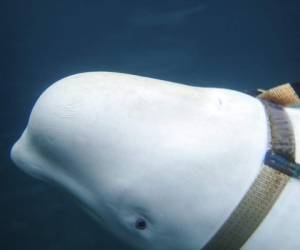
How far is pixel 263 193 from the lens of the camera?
2.29m

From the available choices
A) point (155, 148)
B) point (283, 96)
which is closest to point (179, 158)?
point (155, 148)

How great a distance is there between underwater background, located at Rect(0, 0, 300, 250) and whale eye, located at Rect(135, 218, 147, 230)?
26.3 ft

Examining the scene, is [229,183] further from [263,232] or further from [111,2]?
[111,2]

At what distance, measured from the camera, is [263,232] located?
2342 millimetres

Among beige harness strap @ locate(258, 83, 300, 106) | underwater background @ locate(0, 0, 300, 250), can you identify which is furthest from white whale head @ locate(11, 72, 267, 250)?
underwater background @ locate(0, 0, 300, 250)

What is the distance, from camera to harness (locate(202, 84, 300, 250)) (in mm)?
2287

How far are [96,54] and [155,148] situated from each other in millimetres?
8941

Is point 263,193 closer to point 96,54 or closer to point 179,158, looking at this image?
point 179,158

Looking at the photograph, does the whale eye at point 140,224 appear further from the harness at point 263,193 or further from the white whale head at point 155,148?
the harness at point 263,193

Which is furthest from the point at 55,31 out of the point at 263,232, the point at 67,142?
the point at 263,232

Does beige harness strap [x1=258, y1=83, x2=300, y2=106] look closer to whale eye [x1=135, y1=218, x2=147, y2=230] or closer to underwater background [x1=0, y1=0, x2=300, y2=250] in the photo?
whale eye [x1=135, y1=218, x2=147, y2=230]

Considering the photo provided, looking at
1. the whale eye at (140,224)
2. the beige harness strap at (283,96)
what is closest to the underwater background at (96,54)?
the whale eye at (140,224)

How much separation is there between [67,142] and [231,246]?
1165 millimetres

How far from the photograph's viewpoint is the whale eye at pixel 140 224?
2504 millimetres
